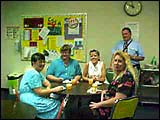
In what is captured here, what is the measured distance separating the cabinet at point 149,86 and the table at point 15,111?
10.4ft

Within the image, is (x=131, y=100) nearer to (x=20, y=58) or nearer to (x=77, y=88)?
(x=77, y=88)

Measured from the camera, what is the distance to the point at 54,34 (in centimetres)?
568

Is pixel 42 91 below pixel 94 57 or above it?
below

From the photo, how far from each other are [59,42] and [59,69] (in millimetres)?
1968

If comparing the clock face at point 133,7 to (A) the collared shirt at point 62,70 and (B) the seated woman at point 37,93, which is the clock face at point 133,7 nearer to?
(A) the collared shirt at point 62,70

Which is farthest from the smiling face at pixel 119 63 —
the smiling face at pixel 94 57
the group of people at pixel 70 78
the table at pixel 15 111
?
the smiling face at pixel 94 57

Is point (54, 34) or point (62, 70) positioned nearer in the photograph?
point (62, 70)

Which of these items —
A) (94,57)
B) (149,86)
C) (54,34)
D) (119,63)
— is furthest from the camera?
(54,34)

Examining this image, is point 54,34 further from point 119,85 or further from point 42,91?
point 119,85

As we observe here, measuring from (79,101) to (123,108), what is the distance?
3.49ft

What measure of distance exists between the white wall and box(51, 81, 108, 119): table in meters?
2.12

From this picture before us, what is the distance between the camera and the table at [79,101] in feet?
9.55

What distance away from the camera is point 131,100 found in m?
2.36

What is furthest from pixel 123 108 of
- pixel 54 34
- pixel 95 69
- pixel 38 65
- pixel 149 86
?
pixel 54 34
